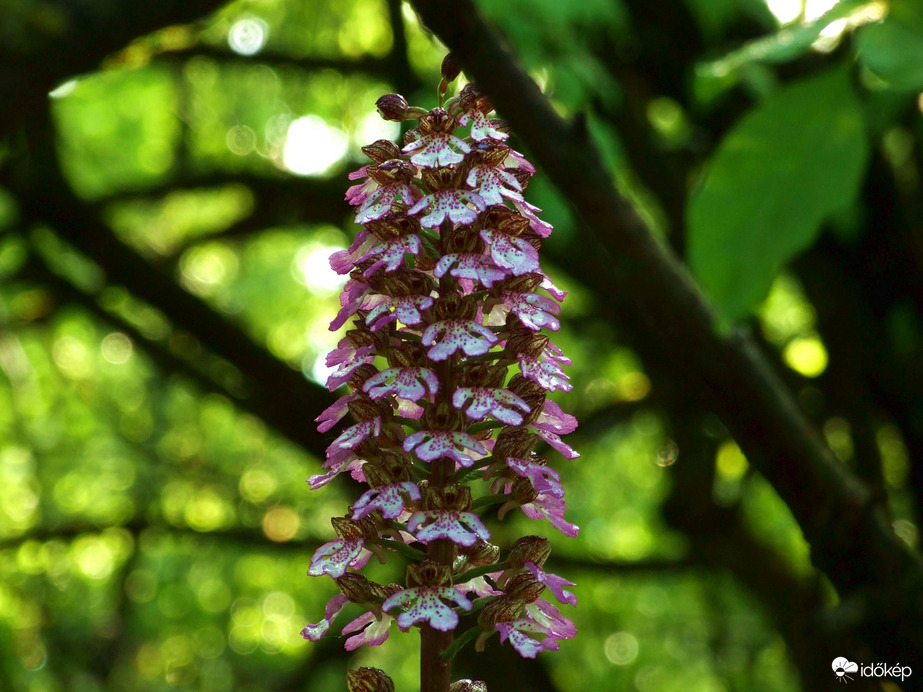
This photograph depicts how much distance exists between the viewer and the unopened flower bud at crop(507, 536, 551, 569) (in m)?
1.49

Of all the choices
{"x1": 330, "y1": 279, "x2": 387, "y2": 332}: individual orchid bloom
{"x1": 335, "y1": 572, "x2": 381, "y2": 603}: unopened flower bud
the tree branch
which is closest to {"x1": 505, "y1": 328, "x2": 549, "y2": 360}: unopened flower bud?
{"x1": 330, "y1": 279, "x2": 387, "y2": 332}: individual orchid bloom

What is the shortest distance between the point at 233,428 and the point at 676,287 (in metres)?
10.9

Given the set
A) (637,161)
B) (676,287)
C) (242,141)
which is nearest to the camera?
(676,287)

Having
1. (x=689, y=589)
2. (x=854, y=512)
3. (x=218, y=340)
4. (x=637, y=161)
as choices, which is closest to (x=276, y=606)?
(x=689, y=589)

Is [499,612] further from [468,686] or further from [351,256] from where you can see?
[351,256]

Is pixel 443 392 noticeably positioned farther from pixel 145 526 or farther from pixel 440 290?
pixel 145 526

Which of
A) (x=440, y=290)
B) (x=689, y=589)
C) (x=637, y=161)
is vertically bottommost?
(x=689, y=589)

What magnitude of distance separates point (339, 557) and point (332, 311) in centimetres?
1060

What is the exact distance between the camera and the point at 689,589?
10750 millimetres

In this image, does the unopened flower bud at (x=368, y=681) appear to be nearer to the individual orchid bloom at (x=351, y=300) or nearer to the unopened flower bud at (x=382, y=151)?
the individual orchid bloom at (x=351, y=300)

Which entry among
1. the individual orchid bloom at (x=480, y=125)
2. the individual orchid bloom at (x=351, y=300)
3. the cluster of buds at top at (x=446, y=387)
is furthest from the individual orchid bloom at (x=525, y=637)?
the individual orchid bloom at (x=480, y=125)

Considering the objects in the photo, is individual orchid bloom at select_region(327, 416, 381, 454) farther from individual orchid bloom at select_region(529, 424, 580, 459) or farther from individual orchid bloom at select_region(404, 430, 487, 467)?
individual orchid bloom at select_region(529, 424, 580, 459)

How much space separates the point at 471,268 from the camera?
136 centimetres

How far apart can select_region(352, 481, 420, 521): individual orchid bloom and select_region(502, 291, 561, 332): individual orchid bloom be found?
0.98ft
